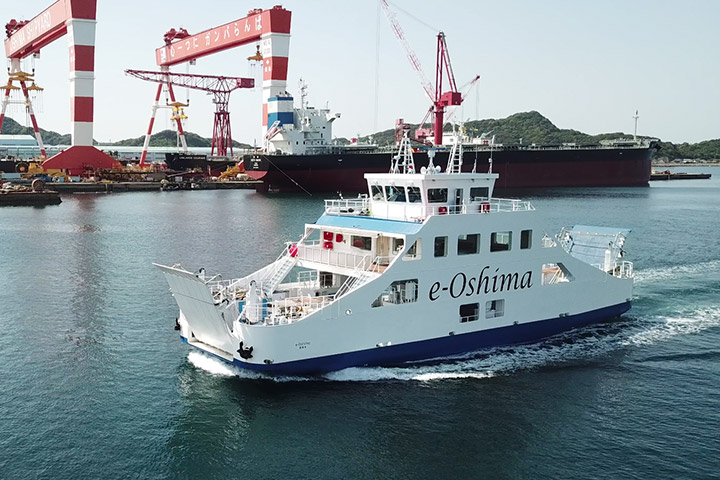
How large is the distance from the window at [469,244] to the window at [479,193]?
190cm

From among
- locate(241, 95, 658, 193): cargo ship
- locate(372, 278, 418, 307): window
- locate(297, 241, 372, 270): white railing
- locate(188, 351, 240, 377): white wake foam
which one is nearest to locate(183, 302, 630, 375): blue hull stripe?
locate(188, 351, 240, 377): white wake foam

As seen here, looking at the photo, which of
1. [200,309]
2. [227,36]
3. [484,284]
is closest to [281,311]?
[200,309]

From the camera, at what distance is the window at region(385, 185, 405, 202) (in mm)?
23558

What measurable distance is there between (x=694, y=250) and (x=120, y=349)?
3503 centimetres

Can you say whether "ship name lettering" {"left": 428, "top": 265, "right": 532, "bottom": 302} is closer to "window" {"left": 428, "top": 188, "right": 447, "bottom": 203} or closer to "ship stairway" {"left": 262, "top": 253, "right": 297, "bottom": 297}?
"window" {"left": 428, "top": 188, "right": 447, "bottom": 203}

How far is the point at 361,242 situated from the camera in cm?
2312

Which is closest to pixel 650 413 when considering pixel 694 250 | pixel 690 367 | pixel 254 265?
pixel 690 367

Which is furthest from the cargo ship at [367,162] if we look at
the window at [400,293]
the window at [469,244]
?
the window at [400,293]

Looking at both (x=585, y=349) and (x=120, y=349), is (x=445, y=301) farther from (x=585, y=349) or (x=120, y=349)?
(x=120, y=349)

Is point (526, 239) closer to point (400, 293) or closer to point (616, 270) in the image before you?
point (400, 293)

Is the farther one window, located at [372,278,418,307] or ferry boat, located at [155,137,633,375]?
window, located at [372,278,418,307]

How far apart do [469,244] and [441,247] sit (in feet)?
3.79

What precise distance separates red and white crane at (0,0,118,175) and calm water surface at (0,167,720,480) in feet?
204

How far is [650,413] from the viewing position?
1855 centimetres
